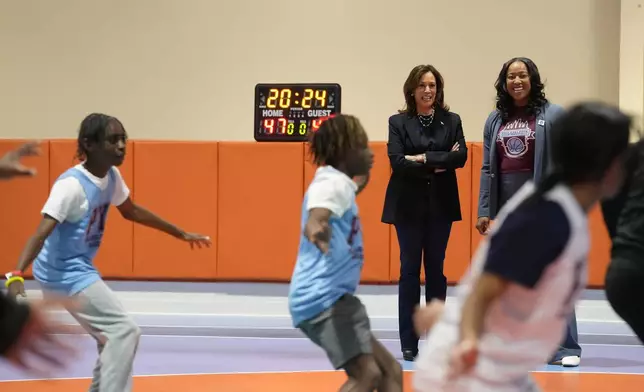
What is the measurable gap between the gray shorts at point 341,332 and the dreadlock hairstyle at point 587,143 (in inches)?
55.9

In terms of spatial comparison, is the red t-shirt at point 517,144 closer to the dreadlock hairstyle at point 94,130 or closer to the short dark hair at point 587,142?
the dreadlock hairstyle at point 94,130

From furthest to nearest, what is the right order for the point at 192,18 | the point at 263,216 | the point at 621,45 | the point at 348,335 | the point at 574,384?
the point at 192,18 < the point at 621,45 < the point at 263,216 < the point at 574,384 < the point at 348,335

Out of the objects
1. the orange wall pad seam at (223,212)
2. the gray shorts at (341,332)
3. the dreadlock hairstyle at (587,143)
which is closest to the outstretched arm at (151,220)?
the gray shorts at (341,332)

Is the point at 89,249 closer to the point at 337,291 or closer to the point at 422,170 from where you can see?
the point at 337,291

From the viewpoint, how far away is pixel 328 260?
3688 millimetres

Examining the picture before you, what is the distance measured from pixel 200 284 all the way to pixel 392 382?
18.4 feet

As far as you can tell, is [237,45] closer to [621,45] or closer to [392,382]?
[621,45]

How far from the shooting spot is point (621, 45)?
31.9 feet

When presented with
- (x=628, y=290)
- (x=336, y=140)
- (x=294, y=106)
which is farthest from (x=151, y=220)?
(x=294, y=106)

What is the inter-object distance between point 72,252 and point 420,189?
258cm

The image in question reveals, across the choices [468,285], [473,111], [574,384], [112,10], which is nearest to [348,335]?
[468,285]

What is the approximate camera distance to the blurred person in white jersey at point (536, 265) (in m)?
2.29

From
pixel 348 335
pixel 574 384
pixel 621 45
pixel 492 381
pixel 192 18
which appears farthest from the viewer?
pixel 192 18

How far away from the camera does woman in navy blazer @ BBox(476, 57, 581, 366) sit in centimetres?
582
